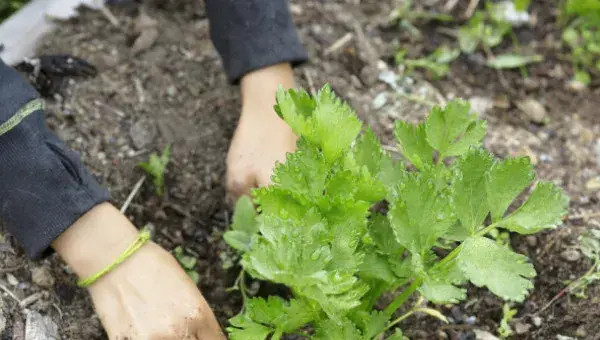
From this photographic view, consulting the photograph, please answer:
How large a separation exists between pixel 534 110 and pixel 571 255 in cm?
57

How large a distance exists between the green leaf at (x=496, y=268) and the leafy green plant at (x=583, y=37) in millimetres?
1189

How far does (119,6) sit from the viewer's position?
2.09 meters

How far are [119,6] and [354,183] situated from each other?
1232mm

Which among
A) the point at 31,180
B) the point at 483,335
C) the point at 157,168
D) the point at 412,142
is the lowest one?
the point at 483,335

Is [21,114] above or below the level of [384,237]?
above

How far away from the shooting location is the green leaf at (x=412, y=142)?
4.23ft

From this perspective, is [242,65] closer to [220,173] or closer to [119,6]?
[220,173]

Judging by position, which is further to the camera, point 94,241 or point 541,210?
point 94,241

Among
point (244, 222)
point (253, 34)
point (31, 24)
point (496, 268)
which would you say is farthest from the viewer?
point (31, 24)

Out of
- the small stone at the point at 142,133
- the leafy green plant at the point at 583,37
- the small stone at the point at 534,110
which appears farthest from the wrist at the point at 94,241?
the leafy green plant at the point at 583,37

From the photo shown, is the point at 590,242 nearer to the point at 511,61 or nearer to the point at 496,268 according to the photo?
the point at 496,268

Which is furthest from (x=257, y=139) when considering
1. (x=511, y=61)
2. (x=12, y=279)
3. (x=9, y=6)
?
(x=9, y=6)

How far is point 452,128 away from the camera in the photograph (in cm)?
128

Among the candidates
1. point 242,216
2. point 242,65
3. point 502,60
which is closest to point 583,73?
point 502,60
